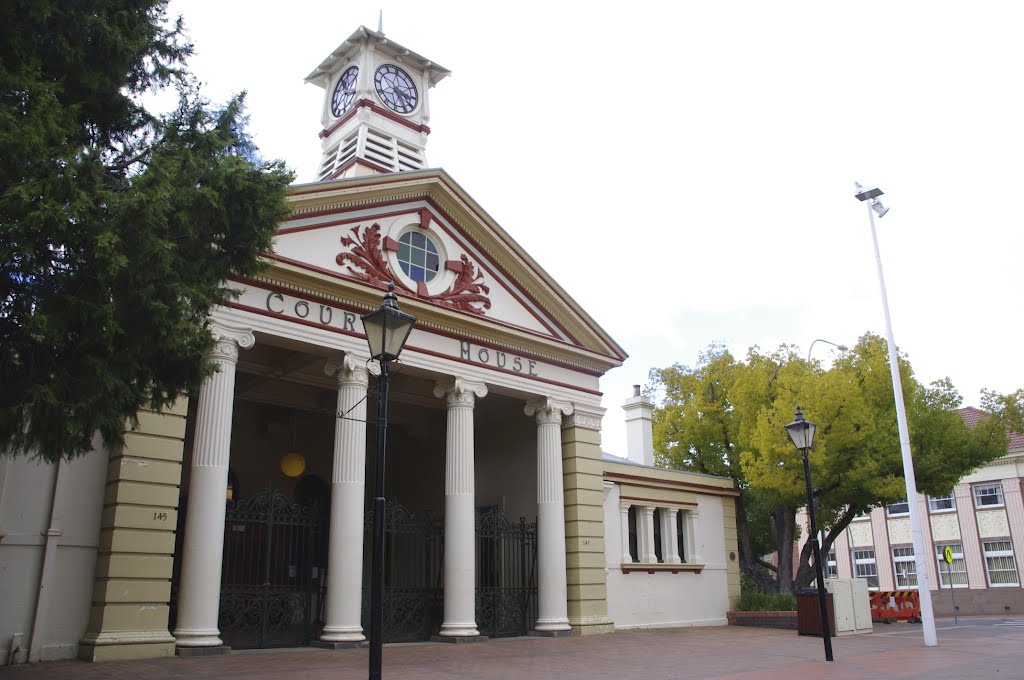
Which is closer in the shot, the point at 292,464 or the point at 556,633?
the point at 556,633

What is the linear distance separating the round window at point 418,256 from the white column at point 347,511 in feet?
8.60

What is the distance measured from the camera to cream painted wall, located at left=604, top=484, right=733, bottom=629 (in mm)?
21016

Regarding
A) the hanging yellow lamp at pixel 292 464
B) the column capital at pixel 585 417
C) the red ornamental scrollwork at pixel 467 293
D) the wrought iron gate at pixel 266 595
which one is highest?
the red ornamental scrollwork at pixel 467 293

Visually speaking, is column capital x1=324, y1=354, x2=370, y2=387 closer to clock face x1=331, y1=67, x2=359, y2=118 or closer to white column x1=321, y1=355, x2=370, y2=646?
white column x1=321, y1=355, x2=370, y2=646

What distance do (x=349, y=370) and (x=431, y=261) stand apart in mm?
3504

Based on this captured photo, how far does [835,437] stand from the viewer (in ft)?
74.5

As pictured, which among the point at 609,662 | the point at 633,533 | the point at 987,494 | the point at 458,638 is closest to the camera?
the point at 609,662

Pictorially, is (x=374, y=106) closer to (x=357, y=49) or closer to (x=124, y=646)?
(x=357, y=49)

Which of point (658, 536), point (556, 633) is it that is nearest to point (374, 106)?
point (556, 633)

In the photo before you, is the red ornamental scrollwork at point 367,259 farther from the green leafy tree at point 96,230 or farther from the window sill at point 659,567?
the window sill at point 659,567

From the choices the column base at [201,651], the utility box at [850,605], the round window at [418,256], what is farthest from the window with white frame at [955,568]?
the column base at [201,651]

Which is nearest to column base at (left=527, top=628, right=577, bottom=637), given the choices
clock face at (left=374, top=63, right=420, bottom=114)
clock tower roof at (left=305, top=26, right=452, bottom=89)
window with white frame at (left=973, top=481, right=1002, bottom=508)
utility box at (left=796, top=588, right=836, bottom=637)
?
utility box at (left=796, top=588, right=836, bottom=637)

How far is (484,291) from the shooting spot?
1853 cm

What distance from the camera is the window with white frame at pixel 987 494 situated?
4075 cm
